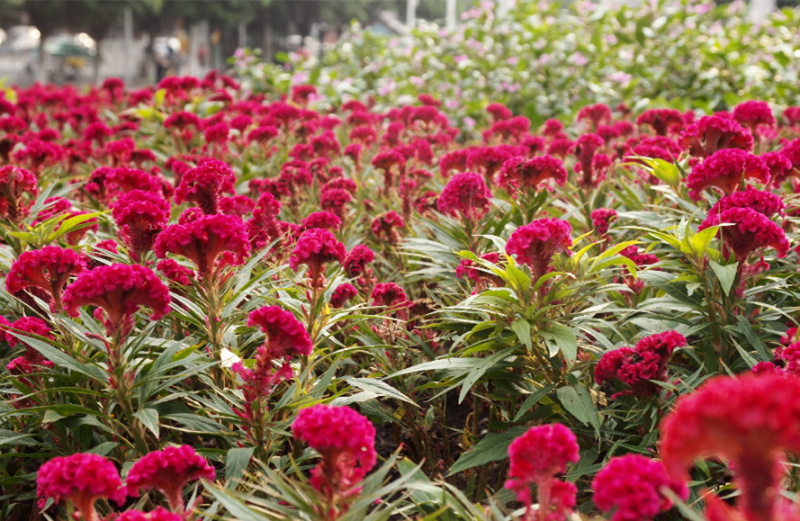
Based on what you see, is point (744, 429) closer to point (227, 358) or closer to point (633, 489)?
point (633, 489)

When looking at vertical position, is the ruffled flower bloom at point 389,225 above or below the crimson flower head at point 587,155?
below

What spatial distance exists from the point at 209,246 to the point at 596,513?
1165 millimetres

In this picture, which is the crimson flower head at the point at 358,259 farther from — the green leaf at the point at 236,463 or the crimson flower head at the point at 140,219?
the green leaf at the point at 236,463

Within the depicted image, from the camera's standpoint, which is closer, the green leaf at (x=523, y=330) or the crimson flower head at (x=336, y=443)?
the crimson flower head at (x=336, y=443)

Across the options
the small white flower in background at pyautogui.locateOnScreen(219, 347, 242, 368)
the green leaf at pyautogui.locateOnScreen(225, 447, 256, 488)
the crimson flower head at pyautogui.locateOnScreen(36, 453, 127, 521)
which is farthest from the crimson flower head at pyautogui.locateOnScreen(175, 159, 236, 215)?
the crimson flower head at pyautogui.locateOnScreen(36, 453, 127, 521)

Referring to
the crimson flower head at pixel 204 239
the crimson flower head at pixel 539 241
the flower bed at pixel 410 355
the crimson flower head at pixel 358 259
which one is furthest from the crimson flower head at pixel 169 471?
the crimson flower head at pixel 358 259

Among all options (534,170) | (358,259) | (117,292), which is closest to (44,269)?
(117,292)

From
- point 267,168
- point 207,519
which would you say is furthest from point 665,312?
point 267,168

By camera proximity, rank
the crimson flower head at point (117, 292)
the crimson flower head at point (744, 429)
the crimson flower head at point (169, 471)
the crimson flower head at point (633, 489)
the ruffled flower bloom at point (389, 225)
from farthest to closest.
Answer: the ruffled flower bloom at point (389, 225), the crimson flower head at point (117, 292), the crimson flower head at point (169, 471), the crimson flower head at point (633, 489), the crimson flower head at point (744, 429)

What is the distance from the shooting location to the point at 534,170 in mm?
2711

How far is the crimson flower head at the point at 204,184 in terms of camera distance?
229 cm

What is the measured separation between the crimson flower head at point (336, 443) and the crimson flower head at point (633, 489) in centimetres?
38

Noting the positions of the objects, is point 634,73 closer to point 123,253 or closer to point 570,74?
point 570,74

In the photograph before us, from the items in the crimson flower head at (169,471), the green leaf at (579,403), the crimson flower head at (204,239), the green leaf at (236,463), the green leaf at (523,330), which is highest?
the crimson flower head at (204,239)
